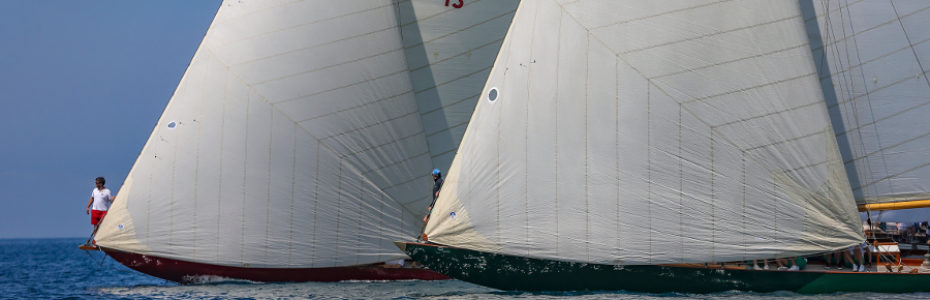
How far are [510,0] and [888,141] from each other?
890 cm

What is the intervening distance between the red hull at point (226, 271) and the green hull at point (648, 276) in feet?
16.3

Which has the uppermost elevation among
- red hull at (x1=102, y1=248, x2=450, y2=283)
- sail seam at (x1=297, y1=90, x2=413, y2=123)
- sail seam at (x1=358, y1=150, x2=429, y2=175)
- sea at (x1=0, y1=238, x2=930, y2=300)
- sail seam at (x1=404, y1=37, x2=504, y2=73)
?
sail seam at (x1=404, y1=37, x2=504, y2=73)

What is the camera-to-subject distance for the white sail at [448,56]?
24.7 meters

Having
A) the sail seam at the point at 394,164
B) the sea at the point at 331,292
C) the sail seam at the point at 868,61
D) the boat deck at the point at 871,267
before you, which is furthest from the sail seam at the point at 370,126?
the sail seam at the point at 868,61

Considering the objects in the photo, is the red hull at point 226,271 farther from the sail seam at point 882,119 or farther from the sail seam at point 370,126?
the sail seam at point 882,119

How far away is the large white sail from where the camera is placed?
23609 millimetres

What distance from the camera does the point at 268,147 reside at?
77.7 ft

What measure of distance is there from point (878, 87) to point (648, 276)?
5641 millimetres

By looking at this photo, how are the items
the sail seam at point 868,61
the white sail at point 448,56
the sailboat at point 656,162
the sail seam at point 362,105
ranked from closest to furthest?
1. the sailboat at point 656,162
2. the sail seam at point 868,61
3. the sail seam at point 362,105
4. the white sail at point 448,56

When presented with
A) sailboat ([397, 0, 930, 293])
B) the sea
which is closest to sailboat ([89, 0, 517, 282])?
the sea

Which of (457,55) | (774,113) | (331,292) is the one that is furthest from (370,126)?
(774,113)

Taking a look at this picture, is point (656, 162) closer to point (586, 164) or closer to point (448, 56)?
point (586, 164)

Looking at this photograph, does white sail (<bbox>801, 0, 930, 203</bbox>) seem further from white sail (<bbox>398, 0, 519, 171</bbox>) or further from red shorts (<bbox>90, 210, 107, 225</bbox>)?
red shorts (<bbox>90, 210, 107, 225</bbox>)

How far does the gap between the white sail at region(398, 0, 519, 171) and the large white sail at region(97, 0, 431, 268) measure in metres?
0.91
